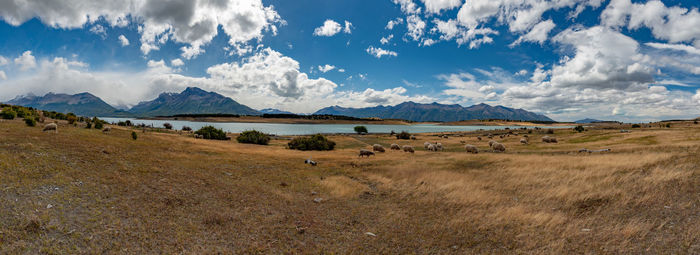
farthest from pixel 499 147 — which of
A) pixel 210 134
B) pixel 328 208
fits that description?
pixel 210 134

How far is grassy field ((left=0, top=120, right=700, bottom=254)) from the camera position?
8883mm

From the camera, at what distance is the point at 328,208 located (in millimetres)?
14125

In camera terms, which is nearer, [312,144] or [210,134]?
[312,144]

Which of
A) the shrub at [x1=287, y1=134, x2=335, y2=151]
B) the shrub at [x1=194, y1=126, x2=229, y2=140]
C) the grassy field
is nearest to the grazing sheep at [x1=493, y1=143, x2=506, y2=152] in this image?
the grassy field

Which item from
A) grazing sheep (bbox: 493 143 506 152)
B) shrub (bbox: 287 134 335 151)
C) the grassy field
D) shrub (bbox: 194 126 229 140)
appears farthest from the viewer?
shrub (bbox: 194 126 229 140)

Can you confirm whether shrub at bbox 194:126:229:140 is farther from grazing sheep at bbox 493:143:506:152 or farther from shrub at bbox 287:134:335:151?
grazing sheep at bbox 493:143:506:152

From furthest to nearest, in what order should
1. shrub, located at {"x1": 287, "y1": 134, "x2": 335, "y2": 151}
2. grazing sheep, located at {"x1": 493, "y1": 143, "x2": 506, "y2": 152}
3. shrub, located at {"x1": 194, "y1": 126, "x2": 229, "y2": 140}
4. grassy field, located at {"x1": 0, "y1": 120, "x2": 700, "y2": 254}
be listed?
shrub, located at {"x1": 194, "y1": 126, "x2": 229, "y2": 140}
shrub, located at {"x1": 287, "y1": 134, "x2": 335, "y2": 151}
grazing sheep, located at {"x1": 493, "y1": 143, "x2": 506, "y2": 152}
grassy field, located at {"x1": 0, "y1": 120, "x2": 700, "y2": 254}

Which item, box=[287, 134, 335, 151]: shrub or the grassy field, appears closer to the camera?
the grassy field

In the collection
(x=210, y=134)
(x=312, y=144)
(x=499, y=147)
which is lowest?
(x=312, y=144)

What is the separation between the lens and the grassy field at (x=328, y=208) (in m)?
8.88

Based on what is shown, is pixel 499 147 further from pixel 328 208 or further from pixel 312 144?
pixel 328 208

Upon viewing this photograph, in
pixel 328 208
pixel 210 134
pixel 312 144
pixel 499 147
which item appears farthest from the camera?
pixel 210 134

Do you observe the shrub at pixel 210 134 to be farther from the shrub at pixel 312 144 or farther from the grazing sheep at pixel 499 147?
the grazing sheep at pixel 499 147

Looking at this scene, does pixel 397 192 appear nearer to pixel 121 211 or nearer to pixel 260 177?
pixel 260 177
